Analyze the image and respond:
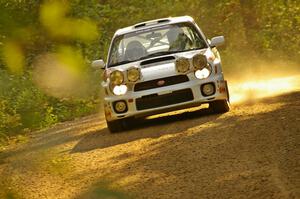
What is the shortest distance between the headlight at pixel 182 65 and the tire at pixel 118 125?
4.43ft

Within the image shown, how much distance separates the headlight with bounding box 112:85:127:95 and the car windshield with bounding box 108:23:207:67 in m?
0.50

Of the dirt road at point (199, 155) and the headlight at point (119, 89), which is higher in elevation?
the headlight at point (119, 89)

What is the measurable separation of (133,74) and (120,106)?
55 cm

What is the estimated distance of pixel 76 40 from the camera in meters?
1.30

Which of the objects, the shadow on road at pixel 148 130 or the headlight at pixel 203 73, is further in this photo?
the headlight at pixel 203 73

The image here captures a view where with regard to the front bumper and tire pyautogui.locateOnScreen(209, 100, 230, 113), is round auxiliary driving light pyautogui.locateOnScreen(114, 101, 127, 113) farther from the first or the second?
tire pyautogui.locateOnScreen(209, 100, 230, 113)

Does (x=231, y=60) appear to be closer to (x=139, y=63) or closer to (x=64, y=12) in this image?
(x=139, y=63)

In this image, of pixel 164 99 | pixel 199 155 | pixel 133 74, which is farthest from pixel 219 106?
pixel 199 155

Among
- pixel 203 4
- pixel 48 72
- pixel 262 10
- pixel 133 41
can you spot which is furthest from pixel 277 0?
pixel 48 72

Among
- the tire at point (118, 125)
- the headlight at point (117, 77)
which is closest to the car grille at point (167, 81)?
the headlight at point (117, 77)

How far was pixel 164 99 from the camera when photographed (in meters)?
9.97

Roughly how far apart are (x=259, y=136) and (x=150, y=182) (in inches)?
83.4

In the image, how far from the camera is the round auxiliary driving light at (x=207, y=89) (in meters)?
9.96

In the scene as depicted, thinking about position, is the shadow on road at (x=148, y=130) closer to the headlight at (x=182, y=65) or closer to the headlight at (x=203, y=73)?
the headlight at (x=203, y=73)
